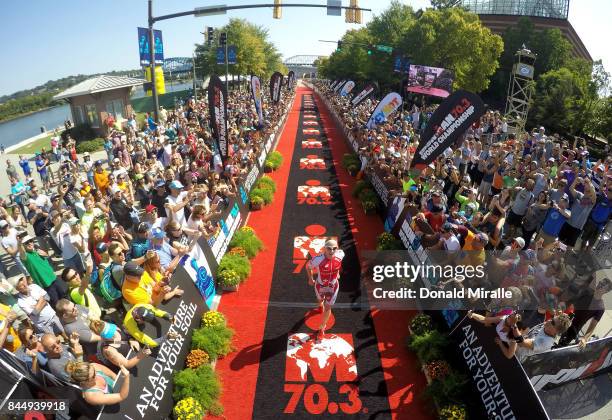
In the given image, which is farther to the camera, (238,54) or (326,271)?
(238,54)

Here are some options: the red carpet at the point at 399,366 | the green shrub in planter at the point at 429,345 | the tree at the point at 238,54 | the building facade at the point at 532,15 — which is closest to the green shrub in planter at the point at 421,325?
the green shrub in planter at the point at 429,345

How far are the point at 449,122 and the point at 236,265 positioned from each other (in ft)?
25.1

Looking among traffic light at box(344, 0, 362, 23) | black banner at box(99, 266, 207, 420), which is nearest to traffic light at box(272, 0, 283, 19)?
traffic light at box(344, 0, 362, 23)

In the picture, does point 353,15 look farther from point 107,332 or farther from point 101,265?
point 107,332

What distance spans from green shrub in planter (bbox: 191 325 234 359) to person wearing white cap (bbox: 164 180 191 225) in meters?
2.85

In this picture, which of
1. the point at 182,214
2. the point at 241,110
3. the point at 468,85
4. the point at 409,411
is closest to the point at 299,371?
the point at 409,411

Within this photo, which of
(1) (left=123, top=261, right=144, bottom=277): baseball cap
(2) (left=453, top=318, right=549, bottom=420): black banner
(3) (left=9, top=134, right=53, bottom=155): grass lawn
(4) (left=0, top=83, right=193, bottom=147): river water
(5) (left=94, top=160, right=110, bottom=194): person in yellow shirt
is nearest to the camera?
(2) (left=453, top=318, right=549, bottom=420): black banner

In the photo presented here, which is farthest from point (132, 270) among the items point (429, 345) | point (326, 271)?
point (429, 345)

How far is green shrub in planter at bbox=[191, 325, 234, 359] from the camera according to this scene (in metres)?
6.86

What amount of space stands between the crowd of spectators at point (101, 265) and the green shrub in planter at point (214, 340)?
0.74 meters

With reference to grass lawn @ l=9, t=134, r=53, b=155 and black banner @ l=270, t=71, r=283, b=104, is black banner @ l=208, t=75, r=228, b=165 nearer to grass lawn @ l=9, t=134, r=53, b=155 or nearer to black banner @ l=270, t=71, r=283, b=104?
black banner @ l=270, t=71, r=283, b=104

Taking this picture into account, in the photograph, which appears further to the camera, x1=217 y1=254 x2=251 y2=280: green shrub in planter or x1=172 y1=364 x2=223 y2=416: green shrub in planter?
x1=217 y1=254 x2=251 y2=280: green shrub in planter

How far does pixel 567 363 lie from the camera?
6129 millimetres

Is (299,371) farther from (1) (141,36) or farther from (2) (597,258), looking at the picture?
(1) (141,36)
